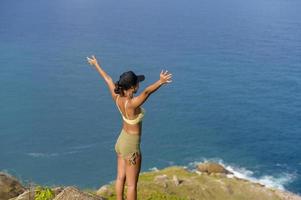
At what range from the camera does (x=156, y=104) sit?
106938 millimetres

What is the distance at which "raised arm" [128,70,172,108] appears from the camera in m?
11.3

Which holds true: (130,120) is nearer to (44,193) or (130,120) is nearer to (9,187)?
(44,193)

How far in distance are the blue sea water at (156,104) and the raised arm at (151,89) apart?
Answer: 217 ft

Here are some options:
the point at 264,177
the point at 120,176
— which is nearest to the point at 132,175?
the point at 120,176

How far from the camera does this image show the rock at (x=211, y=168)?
78125mm

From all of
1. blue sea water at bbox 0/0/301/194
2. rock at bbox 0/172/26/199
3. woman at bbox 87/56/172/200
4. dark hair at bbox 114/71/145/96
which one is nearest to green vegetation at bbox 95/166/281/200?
blue sea water at bbox 0/0/301/194

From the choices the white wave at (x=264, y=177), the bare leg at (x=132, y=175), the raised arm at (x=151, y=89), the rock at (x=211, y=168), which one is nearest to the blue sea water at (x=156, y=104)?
the white wave at (x=264, y=177)

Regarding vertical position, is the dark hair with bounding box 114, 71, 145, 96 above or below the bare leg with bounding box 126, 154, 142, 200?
above

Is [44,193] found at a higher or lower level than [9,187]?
higher

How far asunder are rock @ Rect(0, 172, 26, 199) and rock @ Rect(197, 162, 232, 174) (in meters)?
60.4

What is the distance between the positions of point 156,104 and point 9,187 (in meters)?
88.0

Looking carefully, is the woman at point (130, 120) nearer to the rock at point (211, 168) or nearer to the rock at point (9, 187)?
the rock at point (9, 187)

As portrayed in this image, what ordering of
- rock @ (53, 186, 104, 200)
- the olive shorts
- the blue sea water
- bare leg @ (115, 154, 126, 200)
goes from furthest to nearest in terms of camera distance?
the blue sea water, rock @ (53, 186, 104, 200), bare leg @ (115, 154, 126, 200), the olive shorts

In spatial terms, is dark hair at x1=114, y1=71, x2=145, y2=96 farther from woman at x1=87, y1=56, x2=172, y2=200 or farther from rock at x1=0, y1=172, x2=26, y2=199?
rock at x1=0, y1=172, x2=26, y2=199
